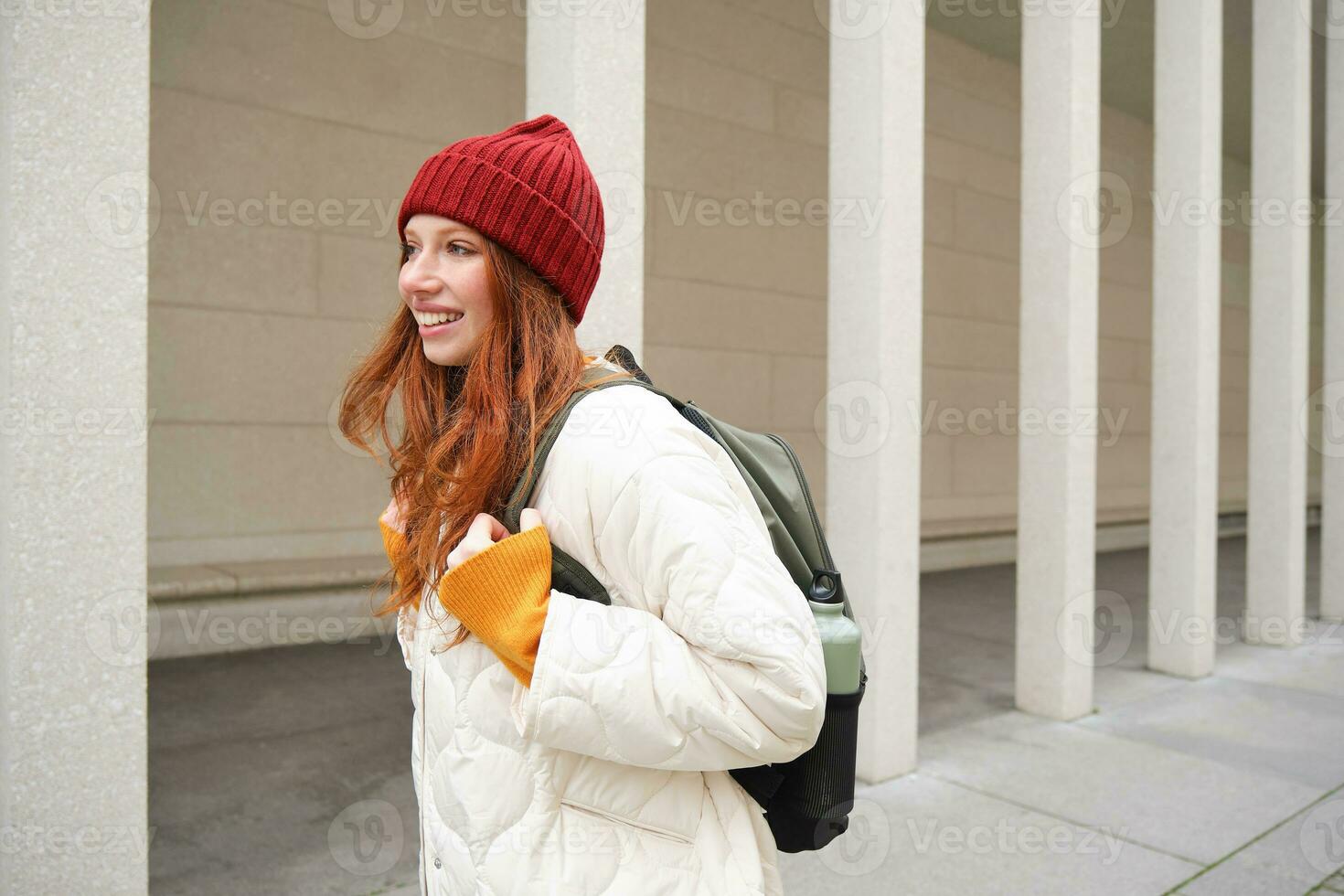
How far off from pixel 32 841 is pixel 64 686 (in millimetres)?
388

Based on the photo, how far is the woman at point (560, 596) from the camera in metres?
1.34

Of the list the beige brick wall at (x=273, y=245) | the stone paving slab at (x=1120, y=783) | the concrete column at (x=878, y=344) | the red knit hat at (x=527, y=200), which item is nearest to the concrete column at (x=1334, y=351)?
the stone paving slab at (x=1120, y=783)

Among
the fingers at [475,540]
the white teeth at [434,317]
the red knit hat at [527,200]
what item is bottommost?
the fingers at [475,540]

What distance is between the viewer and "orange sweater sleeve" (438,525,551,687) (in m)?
1.36

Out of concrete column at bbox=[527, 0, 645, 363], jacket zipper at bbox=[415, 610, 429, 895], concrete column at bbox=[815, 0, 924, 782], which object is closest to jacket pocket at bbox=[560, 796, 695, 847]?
jacket zipper at bbox=[415, 610, 429, 895]

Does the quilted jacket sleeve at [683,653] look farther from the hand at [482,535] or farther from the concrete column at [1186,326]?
the concrete column at [1186,326]

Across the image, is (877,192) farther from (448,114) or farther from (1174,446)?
(448,114)

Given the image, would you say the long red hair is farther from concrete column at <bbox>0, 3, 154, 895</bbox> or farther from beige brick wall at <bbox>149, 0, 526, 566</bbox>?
beige brick wall at <bbox>149, 0, 526, 566</bbox>

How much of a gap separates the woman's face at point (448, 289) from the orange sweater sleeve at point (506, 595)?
0.36 metres

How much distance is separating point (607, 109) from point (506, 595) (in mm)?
2531

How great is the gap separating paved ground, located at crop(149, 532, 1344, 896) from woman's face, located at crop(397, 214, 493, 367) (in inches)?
97.2

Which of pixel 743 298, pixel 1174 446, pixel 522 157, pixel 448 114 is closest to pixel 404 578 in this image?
pixel 522 157

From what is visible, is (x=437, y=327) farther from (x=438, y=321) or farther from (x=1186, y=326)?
(x=1186, y=326)

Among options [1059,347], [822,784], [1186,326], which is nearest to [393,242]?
[1059,347]
